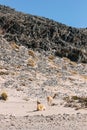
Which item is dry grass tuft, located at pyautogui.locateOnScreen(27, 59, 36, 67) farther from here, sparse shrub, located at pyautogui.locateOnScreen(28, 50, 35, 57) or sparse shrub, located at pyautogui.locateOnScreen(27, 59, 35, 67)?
sparse shrub, located at pyautogui.locateOnScreen(28, 50, 35, 57)

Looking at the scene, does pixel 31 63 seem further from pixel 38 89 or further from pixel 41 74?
pixel 38 89

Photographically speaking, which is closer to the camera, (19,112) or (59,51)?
(19,112)

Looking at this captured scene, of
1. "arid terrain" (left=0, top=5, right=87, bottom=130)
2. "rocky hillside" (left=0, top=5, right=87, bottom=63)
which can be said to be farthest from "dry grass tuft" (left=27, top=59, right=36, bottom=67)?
"rocky hillside" (left=0, top=5, right=87, bottom=63)

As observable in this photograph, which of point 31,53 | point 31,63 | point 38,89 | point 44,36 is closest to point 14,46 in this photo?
point 31,53

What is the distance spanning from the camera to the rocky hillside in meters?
58.9

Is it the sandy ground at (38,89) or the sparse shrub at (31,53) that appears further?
the sparse shrub at (31,53)

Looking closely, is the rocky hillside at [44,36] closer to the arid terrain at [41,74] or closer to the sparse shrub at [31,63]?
the arid terrain at [41,74]

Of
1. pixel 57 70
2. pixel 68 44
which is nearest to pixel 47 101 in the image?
pixel 57 70

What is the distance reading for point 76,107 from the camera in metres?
26.1

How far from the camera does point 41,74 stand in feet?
153

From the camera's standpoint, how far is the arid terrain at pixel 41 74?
19.8 m

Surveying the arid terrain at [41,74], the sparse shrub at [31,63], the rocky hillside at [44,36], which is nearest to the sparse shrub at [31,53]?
A: the arid terrain at [41,74]

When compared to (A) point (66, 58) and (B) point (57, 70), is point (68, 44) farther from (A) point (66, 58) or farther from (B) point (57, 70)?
(B) point (57, 70)

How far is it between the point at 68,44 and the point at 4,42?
42.2 feet
